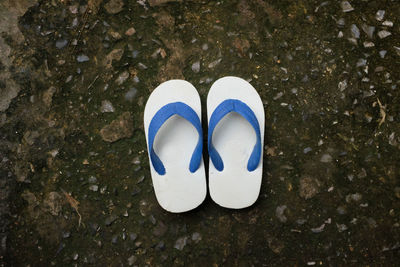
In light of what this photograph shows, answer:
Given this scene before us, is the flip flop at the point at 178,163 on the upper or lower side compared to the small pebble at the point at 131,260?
upper

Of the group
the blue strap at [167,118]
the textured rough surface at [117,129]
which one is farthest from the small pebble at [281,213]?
the textured rough surface at [117,129]

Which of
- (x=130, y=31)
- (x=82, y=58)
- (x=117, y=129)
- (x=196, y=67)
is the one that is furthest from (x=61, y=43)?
(x=196, y=67)

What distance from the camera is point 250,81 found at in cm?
162

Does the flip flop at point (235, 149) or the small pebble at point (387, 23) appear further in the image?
the small pebble at point (387, 23)

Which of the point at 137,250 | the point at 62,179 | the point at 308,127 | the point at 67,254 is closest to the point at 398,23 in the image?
the point at 308,127

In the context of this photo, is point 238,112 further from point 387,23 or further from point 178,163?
point 387,23

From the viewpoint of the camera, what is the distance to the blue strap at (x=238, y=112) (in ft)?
4.68

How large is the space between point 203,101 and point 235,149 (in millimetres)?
267

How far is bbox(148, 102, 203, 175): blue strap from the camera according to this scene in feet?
4.70

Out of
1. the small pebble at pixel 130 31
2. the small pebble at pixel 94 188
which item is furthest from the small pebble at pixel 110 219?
the small pebble at pixel 130 31

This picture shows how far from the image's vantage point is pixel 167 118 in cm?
143

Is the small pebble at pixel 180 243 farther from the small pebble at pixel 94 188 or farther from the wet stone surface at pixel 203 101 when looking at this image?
the small pebble at pixel 94 188

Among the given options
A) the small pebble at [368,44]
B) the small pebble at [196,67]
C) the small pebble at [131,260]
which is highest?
the small pebble at [368,44]

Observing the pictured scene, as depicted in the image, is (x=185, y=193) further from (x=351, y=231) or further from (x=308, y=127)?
(x=351, y=231)
